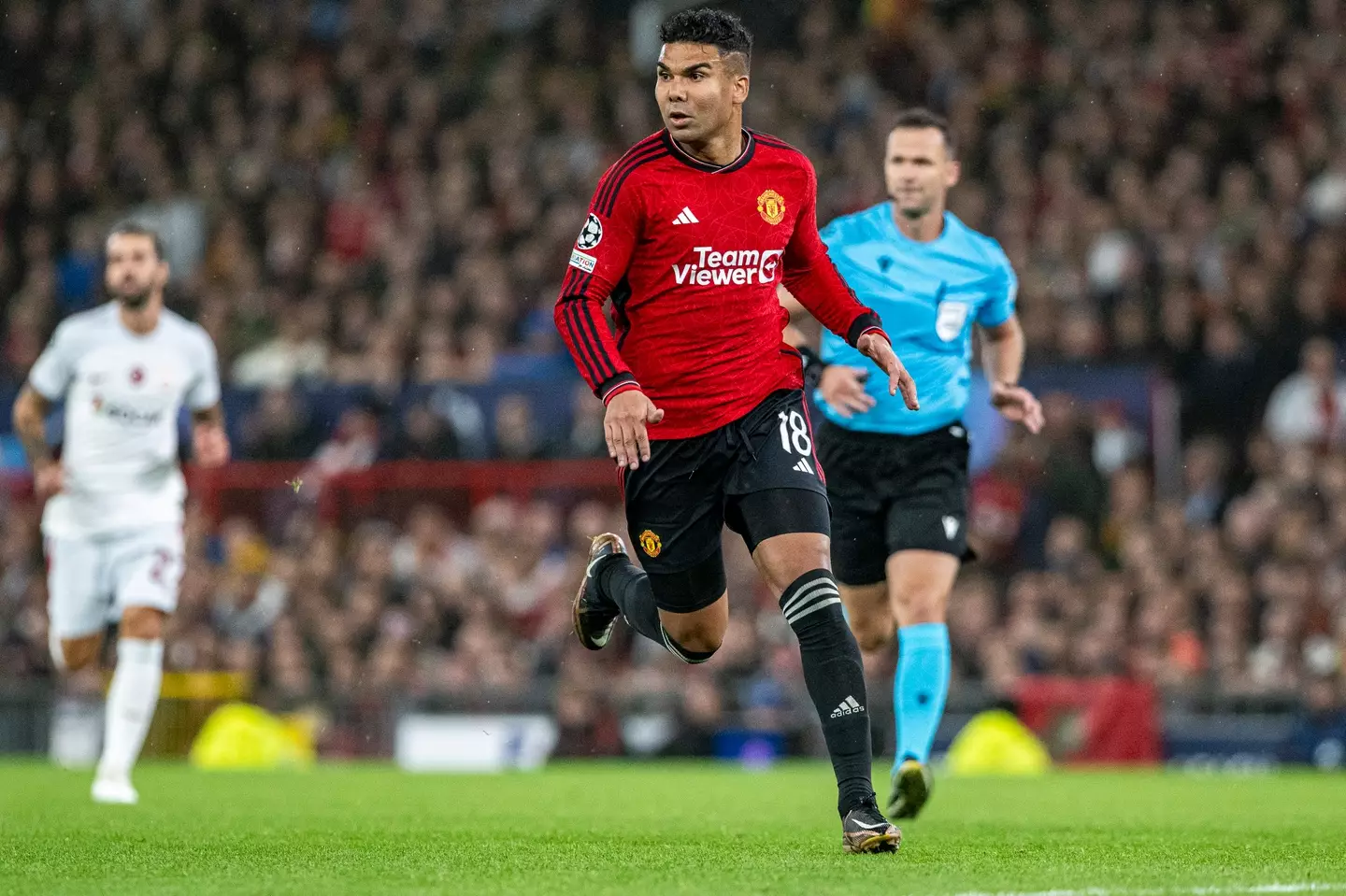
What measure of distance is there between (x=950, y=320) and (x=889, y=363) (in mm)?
2175

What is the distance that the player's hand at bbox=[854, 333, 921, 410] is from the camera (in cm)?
614

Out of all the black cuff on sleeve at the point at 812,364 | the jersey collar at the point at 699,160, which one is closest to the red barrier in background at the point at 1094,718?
the black cuff on sleeve at the point at 812,364

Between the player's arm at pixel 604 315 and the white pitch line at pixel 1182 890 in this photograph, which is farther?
the player's arm at pixel 604 315

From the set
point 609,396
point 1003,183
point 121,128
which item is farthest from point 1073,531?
point 121,128

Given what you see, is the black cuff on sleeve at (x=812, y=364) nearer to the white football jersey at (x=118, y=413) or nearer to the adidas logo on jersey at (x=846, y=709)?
the adidas logo on jersey at (x=846, y=709)

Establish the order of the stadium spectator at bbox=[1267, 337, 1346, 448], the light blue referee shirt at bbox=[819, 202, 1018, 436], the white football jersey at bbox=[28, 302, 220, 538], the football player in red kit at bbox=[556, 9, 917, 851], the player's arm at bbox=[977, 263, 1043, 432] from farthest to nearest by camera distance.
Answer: the stadium spectator at bbox=[1267, 337, 1346, 448], the white football jersey at bbox=[28, 302, 220, 538], the player's arm at bbox=[977, 263, 1043, 432], the light blue referee shirt at bbox=[819, 202, 1018, 436], the football player in red kit at bbox=[556, 9, 917, 851]

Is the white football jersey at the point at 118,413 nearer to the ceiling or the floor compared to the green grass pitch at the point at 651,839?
nearer to the ceiling

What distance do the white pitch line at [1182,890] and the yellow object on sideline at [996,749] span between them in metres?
8.87

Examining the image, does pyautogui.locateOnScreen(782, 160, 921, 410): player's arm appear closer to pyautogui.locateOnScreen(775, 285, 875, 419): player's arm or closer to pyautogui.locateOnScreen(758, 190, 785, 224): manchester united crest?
pyautogui.locateOnScreen(758, 190, 785, 224): manchester united crest

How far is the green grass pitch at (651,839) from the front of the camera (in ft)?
17.0

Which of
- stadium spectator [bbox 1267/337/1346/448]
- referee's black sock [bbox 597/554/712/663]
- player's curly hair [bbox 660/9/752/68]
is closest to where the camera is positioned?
player's curly hair [bbox 660/9/752/68]

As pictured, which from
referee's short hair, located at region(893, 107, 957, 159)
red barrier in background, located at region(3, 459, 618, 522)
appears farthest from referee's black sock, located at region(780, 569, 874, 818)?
red barrier in background, located at region(3, 459, 618, 522)

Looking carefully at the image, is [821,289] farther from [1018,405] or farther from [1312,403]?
[1312,403]

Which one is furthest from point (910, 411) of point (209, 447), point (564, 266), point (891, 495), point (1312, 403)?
point (564, 266)
